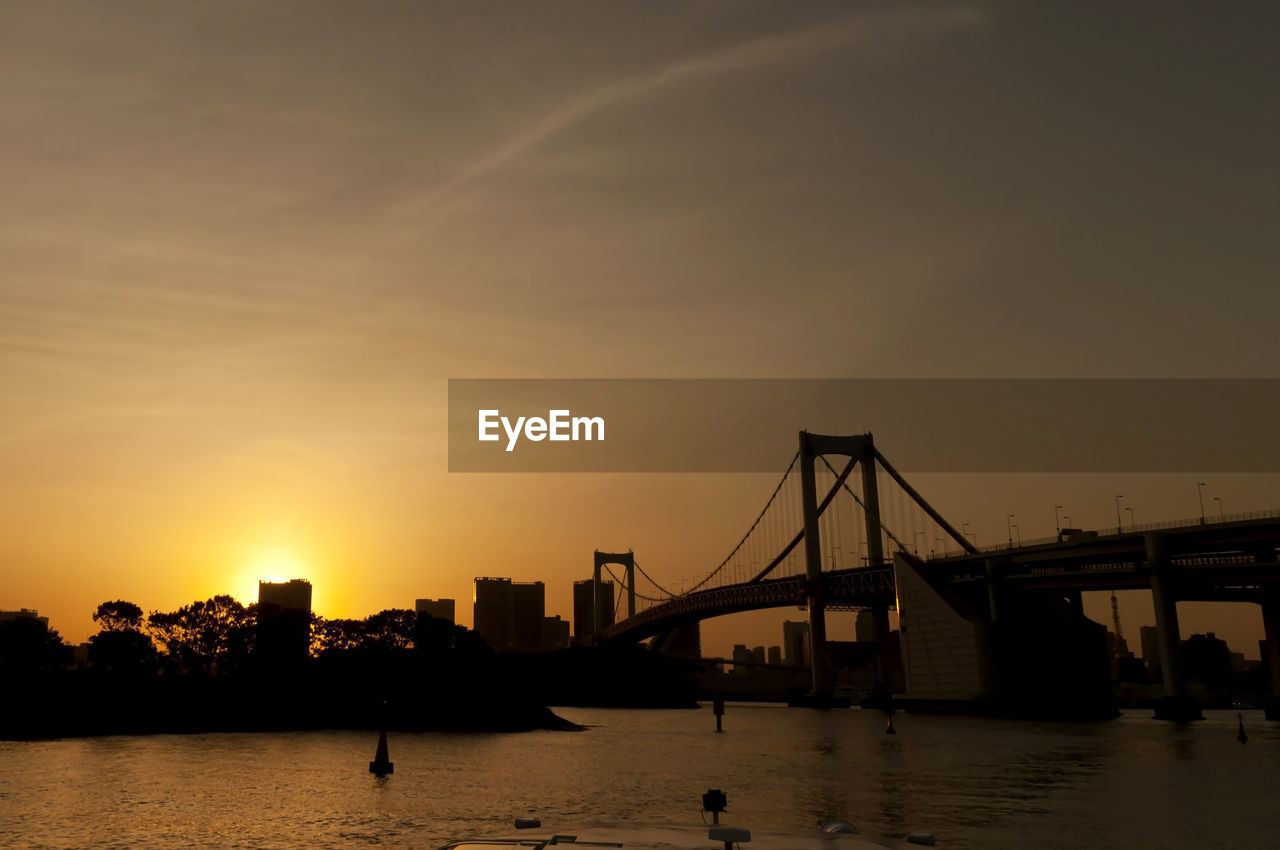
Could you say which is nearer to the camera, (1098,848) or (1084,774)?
(1098,848)

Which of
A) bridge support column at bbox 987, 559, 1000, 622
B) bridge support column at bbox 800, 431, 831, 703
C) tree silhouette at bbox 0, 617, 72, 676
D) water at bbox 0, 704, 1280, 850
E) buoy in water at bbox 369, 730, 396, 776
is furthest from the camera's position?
bridge support column at bbox 800, 431, 831, 703

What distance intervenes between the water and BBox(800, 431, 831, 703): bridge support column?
173 ft

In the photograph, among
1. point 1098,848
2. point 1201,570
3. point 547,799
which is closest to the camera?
point 1098,848

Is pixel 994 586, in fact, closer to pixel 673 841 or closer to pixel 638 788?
pixel 638 788

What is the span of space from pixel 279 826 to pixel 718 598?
10812 cm

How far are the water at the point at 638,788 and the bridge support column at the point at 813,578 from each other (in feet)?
173

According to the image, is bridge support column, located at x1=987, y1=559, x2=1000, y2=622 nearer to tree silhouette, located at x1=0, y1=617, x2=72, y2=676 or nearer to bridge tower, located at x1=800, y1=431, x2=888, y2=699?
bridge tower, located at x1=800, y1=431, x2=888, y2=699

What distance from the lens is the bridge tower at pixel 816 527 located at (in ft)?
398

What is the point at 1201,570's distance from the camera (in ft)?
269

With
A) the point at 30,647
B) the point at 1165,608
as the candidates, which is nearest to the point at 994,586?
the point at 1165,608

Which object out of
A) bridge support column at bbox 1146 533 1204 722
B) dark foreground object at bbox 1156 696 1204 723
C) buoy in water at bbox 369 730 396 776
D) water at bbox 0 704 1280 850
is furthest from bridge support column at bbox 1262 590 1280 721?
buoy in water at bbox 369 730 396 776

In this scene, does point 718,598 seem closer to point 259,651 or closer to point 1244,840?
point 259,651

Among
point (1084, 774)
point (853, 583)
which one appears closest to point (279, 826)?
point (1084, 774)

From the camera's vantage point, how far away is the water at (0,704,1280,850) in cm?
2666
